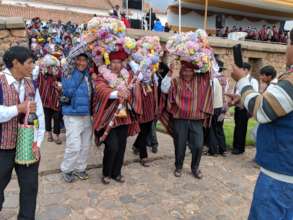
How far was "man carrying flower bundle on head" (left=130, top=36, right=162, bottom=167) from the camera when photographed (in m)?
5.22

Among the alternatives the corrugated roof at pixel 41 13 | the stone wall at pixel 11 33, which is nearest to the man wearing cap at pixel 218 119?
the stone wall at pixel 11 33

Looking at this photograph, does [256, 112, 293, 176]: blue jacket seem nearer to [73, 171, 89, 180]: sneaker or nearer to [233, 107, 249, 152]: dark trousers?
[73, 171, 89, 180]: sneaker

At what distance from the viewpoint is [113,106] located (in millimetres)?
4820

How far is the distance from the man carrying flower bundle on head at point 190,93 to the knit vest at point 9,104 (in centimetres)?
244

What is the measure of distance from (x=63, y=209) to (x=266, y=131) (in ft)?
8.82

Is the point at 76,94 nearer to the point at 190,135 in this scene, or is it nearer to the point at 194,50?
the point at 194,50

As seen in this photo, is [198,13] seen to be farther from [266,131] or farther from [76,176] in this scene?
[266,131]

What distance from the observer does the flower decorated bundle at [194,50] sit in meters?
5.02

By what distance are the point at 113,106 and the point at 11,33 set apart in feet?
13.9

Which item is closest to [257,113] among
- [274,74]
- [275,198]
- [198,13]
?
[275,198]

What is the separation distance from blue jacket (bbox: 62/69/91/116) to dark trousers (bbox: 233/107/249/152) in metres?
3.17

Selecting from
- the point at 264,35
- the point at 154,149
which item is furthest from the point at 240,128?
the point at 264,35

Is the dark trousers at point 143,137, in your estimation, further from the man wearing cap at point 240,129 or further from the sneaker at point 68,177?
the man wearing cap at point 240,129

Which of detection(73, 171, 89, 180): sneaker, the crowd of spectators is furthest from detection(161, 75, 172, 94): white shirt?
the crowd of spectators
